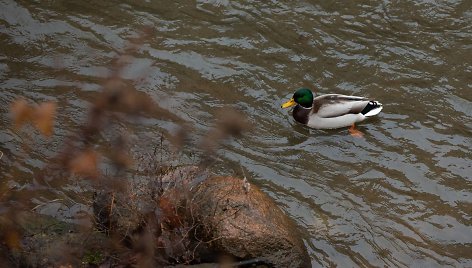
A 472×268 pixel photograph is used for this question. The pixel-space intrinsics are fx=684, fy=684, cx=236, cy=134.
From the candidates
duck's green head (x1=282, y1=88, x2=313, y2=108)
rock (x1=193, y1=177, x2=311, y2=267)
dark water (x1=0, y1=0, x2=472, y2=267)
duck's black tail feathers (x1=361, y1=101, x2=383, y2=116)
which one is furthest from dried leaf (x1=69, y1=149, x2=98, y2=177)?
duck's black tail feathers (x1=361, y1=101, x2=383, y2=116)

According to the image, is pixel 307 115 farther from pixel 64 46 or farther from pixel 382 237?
pixel 64 46

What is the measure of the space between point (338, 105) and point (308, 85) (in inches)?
35.7

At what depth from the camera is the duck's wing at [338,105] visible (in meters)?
9.05

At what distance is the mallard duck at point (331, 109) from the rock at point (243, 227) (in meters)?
2.82

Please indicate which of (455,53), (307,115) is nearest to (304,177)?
(307,115)

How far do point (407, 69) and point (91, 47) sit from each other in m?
4.67

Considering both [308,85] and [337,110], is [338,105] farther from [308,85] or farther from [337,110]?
[308,85]

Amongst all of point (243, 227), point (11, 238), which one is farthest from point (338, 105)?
point (11, 238)

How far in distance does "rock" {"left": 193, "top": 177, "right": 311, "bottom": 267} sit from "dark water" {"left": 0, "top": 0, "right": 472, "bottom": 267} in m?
0.70

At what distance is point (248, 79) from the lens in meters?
9.79

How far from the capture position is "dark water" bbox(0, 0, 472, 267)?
7.55 m

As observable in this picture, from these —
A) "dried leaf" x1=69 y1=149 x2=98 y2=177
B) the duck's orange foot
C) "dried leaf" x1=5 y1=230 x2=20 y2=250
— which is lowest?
the duck's orange foot

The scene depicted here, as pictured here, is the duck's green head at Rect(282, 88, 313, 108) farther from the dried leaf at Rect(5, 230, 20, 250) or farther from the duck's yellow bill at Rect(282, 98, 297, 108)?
the dried leaf at Rect(5, 230, 20, 250)

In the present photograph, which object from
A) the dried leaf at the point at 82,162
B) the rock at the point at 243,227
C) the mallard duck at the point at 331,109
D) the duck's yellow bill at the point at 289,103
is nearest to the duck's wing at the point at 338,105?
the mallard duck at the point at 331,109
